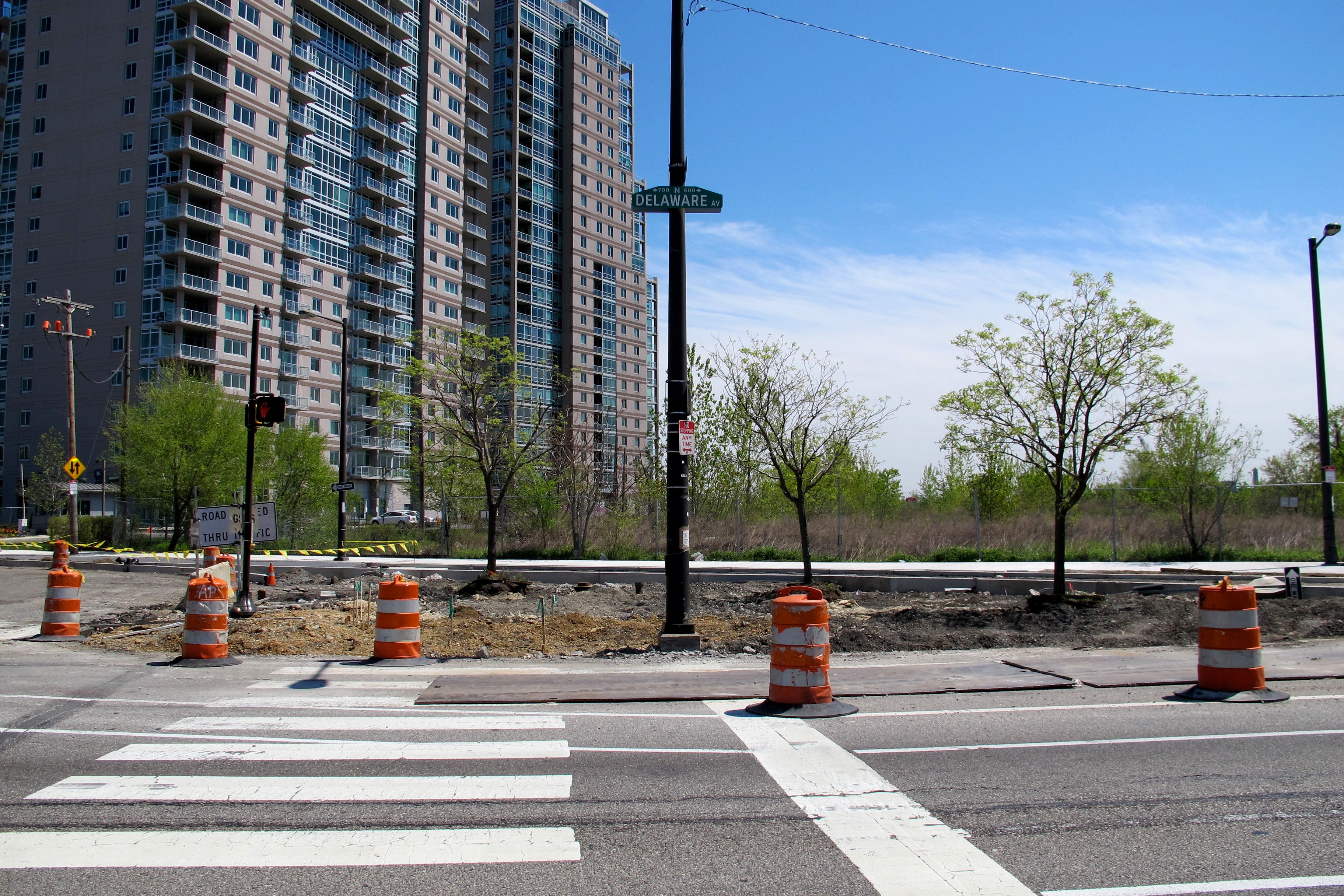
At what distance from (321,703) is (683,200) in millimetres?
7805

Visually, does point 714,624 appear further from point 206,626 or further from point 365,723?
point 365,723

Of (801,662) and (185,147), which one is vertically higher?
Answer: (185,147)

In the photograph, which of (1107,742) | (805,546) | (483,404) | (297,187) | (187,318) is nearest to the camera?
(1107,742)

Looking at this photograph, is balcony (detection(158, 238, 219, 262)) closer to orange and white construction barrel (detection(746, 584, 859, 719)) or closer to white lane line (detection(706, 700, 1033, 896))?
orange and white construction barrel (detection(746, 584, 859, 719))

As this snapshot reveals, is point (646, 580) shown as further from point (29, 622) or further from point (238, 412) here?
point (238, 412)

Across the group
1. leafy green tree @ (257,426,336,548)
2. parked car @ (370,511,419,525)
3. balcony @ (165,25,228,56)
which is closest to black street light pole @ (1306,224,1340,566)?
leafy green tree @ (257,426,336,548)

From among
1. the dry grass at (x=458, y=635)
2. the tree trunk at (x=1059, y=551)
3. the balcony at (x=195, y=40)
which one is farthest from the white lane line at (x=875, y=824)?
the balcony at (x=195, y=40)

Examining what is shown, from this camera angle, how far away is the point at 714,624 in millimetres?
14758

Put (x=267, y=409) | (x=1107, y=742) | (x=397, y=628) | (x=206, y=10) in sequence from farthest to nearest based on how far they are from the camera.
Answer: (x=206, y=10) → (x=267, y=409) → (x=397, y=628) → (x=1107, y=742)

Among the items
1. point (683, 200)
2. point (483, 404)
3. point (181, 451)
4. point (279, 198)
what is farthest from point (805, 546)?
point (279, 198)

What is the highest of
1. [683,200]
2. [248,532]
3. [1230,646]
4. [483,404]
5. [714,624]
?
[683,200]

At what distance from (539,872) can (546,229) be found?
106437 millimetres

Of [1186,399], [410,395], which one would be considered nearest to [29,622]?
[410,395]

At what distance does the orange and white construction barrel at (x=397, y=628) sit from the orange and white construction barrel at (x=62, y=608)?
5.93 m
